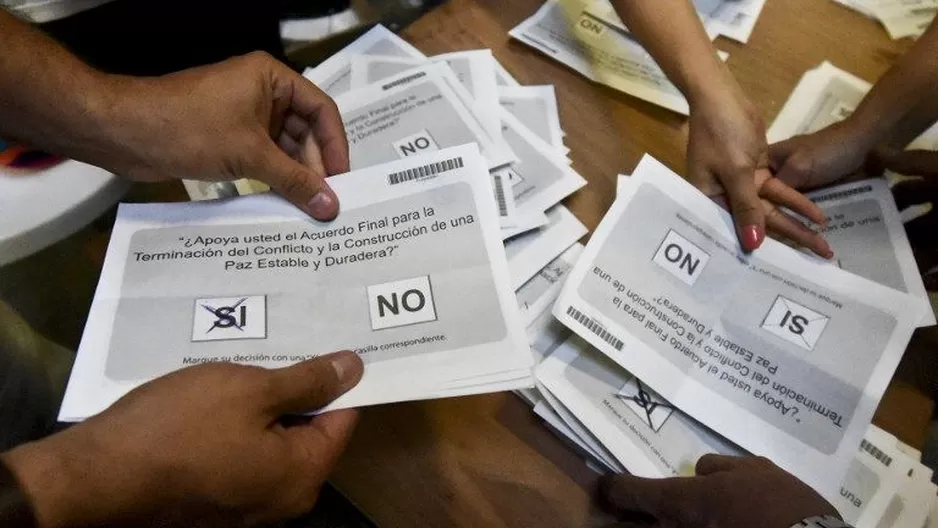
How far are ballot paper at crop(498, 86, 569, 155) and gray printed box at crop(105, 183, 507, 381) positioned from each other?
0.62ft

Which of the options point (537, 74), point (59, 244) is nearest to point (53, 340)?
point (59, 244)

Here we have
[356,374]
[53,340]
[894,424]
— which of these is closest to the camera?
[356,374]

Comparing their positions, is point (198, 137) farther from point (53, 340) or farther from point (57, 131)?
point (53, 340)

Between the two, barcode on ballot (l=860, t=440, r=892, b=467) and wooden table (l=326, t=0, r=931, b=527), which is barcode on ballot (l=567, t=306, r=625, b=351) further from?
barcode on ballot (l=860, t=440, r=892, b=467)

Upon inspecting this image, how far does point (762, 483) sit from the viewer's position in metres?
0.47

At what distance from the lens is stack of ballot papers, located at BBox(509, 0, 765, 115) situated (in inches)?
28.6

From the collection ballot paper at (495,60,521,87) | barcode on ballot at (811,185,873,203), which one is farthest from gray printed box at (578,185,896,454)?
ballot paper at (495,60,521,87)

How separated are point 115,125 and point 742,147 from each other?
1.71ft

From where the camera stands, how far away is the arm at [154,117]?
504 millimetres

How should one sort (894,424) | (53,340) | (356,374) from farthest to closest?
(53,340) → (894,424) → (356,374)

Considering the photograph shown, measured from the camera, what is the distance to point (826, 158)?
2.10ft

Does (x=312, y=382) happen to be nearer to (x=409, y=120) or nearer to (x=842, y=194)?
(x=409, y=120)

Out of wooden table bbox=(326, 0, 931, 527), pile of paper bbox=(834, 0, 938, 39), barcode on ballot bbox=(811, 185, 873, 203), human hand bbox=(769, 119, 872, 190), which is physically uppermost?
pile of paper bbox=(834, 0, 938, 39)

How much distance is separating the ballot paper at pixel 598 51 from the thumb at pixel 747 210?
13 cm
